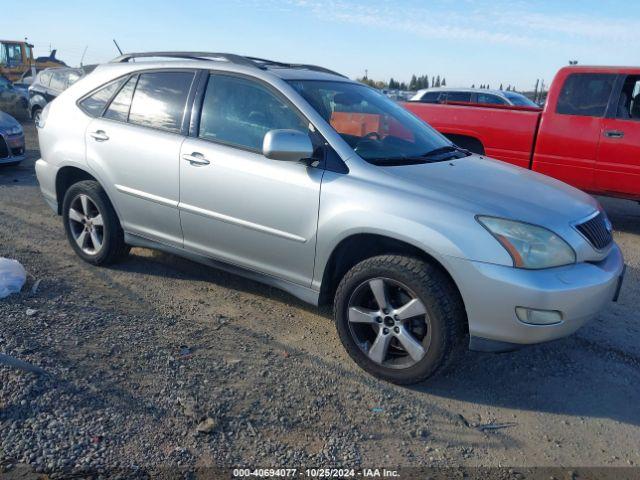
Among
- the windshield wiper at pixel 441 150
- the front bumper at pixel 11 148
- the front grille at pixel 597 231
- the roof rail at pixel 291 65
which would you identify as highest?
the roof rail at pixel 291 65

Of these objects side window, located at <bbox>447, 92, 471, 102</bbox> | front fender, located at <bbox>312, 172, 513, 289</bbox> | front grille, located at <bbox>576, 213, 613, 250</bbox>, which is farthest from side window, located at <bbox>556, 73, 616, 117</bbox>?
side window, located at <bbox>447, 92, 471, 102</bbox>

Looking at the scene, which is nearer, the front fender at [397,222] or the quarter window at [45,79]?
the front fender at [397,222]

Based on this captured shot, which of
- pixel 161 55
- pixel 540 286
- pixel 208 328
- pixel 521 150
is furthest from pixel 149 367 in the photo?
pixel 521 150

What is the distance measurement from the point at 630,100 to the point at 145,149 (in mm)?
5581

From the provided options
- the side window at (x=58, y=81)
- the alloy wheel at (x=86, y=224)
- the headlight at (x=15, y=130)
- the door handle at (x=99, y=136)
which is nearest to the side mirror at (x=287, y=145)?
the door handle at (x=99, y=136)

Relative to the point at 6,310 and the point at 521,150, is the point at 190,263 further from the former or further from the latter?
the point at 521,150

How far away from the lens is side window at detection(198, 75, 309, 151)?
365cm

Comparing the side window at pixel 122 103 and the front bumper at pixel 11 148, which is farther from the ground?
the side window at pixel 122 103

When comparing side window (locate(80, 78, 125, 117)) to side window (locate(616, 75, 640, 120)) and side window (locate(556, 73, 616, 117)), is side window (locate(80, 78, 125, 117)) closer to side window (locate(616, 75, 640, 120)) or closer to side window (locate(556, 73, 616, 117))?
side window (locate(556, 73, 616, 117))

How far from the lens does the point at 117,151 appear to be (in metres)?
4.31

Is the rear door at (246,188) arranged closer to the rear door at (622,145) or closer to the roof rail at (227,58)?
the roof rail at (227,58)

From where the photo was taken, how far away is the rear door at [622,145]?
6352mm

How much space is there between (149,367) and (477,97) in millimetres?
12422

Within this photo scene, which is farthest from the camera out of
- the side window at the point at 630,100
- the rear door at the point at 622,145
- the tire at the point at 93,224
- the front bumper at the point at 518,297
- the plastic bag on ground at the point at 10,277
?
the side window at the point at 630,100
